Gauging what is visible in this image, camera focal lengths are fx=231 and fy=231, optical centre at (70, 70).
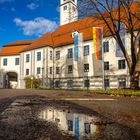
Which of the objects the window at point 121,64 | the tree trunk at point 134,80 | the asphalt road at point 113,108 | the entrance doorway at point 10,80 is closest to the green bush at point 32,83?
the entrance doorway at point 10,80

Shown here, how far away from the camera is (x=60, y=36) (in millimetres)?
50688

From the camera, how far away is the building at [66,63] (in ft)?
127

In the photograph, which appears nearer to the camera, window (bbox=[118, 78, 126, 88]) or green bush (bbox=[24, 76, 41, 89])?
window (bbox=[118, 78, 126, 88])

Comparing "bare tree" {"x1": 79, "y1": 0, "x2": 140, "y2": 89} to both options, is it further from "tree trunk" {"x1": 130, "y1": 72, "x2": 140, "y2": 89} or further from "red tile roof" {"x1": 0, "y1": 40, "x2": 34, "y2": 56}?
"red tile roof" {"x1": 0, "y1": 40, "x2": 34, "y2": 56}

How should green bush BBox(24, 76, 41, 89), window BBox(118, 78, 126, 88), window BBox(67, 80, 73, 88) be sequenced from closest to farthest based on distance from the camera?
window BBox(118, 78, 126, 88) < window BBox(67, 80, 73, 88) < green bush BBox(24, 76, 41, 89)

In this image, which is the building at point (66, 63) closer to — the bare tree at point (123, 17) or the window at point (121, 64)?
the window at point (121, 64)

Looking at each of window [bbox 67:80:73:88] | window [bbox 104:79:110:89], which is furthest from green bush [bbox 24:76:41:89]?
window [bbox 104:79:110:89]

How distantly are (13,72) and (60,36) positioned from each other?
1630 cm

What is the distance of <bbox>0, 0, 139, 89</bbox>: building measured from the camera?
3869cm

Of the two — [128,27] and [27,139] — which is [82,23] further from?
[27,139]

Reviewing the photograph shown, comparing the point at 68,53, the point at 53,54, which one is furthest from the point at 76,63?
the point at 53,54

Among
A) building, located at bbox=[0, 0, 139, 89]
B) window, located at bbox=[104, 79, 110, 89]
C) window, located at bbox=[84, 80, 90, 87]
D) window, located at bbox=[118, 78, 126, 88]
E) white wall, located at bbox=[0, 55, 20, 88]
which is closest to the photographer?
window, located at bbox=[118, 78, 126, 88]

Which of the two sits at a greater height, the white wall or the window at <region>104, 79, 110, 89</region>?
the white wall

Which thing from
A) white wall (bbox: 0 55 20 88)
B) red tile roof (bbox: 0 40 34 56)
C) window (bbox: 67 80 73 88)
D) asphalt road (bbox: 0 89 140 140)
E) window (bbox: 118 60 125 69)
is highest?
red tile roof (bbox: 0 40 34 56)
